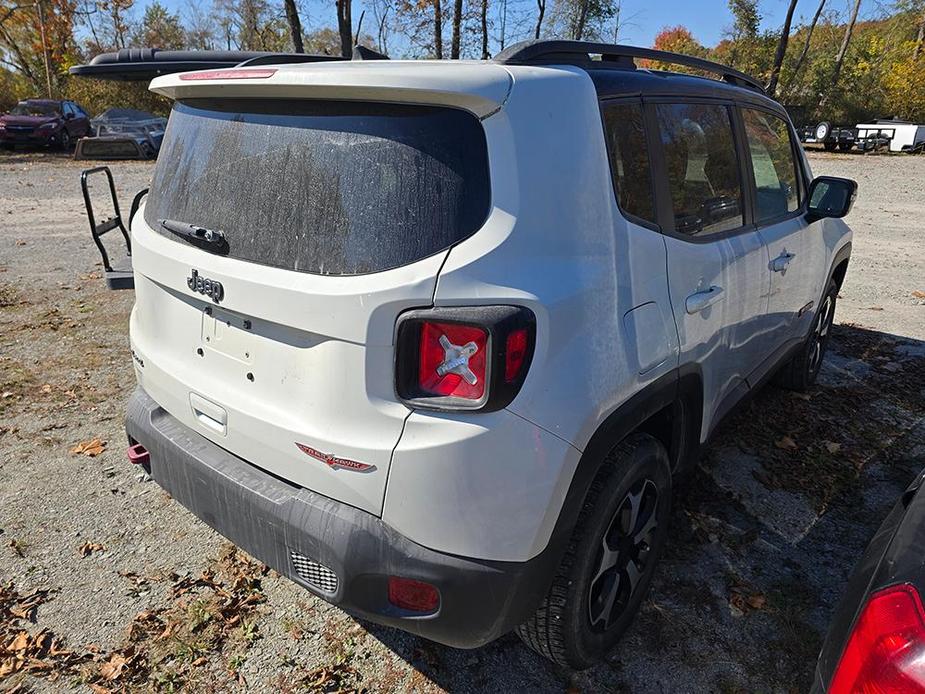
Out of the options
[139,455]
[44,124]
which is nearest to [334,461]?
[139,455]

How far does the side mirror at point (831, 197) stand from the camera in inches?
143

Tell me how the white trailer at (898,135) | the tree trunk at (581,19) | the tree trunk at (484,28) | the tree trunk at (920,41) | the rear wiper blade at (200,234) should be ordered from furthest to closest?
the tree trunk at (920,41) < the tree trunk at (581,19) < the tree trunk at (484,28) < the white trailer at (898,135) < the rear wiper blade at (200,234)

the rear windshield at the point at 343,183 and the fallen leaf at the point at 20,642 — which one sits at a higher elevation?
the rear windshield at the point at 343,183

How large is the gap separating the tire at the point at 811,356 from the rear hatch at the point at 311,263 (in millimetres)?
3588

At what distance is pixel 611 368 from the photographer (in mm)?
1992

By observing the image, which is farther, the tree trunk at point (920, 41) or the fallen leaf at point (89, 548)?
the tree trunk at point (920, 41)

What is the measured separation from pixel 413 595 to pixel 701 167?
2.01 m

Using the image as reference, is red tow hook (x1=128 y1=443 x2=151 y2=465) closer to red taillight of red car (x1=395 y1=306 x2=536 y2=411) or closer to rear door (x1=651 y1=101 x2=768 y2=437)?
red taillight of red car (x1=395 y1=306 x2=536 y2=411)

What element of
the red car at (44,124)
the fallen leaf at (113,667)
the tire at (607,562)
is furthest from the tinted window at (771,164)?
the red car at (44,124)

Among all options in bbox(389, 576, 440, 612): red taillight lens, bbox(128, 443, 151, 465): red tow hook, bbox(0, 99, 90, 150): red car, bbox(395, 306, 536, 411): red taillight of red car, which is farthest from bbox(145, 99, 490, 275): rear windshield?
bbox(0, 99, 90, 150): red car

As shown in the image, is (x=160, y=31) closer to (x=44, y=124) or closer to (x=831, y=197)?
(x=44, y=124)

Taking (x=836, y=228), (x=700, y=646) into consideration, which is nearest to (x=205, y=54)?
(x=700, y=646)

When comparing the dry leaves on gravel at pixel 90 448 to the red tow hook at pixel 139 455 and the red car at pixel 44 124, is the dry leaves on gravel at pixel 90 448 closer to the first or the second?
the red tow hook at pixel 139 455

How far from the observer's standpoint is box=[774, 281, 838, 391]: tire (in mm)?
4594
